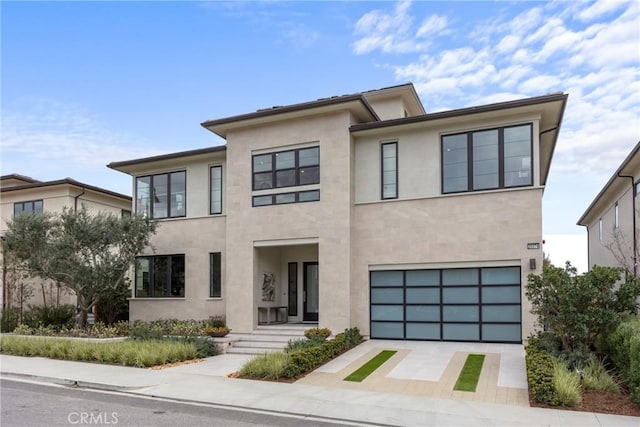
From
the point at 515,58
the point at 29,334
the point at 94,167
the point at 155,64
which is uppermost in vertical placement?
the point at 155,64

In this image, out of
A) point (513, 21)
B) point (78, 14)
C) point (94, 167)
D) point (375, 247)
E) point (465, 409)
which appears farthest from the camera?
point (94, 167)

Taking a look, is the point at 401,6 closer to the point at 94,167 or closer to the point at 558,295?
the point at 558,295

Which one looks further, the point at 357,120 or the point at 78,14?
the point at 357,120

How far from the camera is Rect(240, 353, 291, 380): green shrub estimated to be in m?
11.1

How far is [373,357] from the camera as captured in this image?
529 inches

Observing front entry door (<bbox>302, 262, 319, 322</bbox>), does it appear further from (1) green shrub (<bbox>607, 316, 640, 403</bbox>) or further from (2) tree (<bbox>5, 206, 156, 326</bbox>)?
(1) green shrub (<bbox>607, 316, 640, 403</bbox>)

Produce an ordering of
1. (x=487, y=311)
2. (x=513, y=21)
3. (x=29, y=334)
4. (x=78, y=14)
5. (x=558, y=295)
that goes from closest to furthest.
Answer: (x=558, y=295)
(x=513, y=21)
(x=78, y=14)
(x=487, y=311)
(x=29, y=334)

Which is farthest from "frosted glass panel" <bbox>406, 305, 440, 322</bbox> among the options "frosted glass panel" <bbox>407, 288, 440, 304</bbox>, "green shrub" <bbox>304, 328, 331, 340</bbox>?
"green shrub" <bbox>304, 328, 331, 340</bbox>

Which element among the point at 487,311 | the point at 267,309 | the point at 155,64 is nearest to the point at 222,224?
the point at 267,309

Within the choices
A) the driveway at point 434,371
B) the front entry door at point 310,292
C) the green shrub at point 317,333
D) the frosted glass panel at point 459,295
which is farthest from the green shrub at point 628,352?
the front entry door at point 310,292

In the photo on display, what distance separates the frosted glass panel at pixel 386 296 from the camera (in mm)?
16125

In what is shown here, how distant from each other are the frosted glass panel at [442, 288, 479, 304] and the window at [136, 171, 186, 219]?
34.2ft

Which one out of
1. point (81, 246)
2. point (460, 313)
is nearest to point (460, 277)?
point (460, 313)

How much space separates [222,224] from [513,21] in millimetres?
11791
